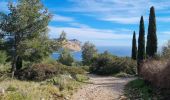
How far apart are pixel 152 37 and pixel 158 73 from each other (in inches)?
758

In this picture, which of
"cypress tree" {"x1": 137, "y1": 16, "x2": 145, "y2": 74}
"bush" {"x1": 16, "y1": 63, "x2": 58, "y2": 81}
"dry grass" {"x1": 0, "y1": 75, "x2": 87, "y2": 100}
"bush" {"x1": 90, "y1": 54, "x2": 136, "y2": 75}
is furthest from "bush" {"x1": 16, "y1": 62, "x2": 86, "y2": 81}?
"cypress tree" {"x1": 137, "y1": 16, "x2": 145, "y2": 74}

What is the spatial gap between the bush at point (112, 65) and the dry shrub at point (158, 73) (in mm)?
16447

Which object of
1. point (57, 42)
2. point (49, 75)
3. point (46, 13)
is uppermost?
point (46, 13)

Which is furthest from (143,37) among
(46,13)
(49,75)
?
(49,75)

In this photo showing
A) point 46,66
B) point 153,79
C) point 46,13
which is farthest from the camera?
point 46,13

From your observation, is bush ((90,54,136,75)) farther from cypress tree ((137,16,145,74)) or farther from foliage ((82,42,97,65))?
foliage ((82,42,97,65))

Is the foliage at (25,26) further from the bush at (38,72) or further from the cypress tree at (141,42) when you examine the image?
the cypress tree at (141,42)

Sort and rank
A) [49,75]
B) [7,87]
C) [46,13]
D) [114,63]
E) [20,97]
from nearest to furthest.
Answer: [20,97] < [7,87] < [49,75] < [46,13] < [114,63]

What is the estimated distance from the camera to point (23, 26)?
29344 mm

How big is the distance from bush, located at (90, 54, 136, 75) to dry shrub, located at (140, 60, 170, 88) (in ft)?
54.0

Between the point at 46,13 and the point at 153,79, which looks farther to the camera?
the point at 46,13

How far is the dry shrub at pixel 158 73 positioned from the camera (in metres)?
16.2

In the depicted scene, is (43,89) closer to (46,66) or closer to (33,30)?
(46,66)

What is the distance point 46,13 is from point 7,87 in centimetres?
1586
